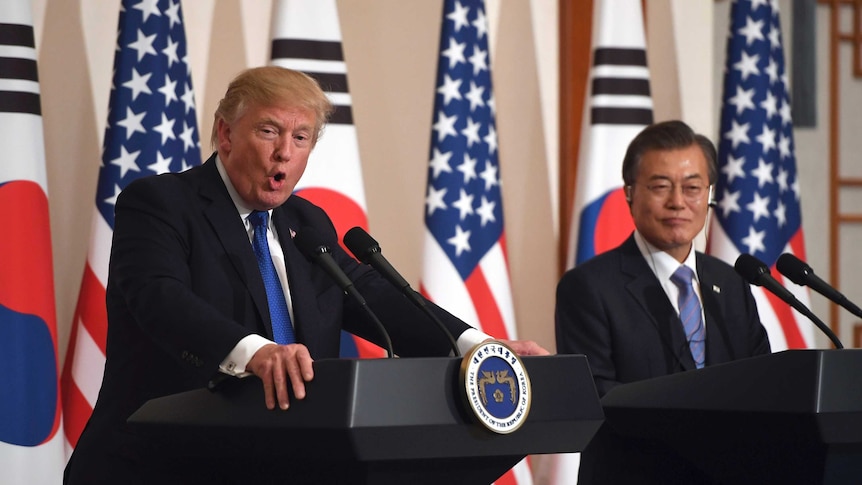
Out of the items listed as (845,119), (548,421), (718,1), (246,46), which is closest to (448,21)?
(246,46)

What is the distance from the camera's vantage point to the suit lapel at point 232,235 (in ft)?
6.84

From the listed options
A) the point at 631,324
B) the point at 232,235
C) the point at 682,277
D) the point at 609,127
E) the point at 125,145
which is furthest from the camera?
the point at 609,127

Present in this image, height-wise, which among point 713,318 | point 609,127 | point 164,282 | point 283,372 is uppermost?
point 609,127

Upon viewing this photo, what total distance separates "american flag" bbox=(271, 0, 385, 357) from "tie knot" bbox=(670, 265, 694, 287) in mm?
1376

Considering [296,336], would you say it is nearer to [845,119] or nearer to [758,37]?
[758,37]

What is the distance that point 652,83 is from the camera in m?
5.16

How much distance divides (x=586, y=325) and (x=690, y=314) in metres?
0.31

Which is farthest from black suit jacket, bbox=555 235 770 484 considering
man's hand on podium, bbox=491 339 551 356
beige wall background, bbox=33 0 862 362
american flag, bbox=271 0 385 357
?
beige wall background, bbox=33 0 862 362

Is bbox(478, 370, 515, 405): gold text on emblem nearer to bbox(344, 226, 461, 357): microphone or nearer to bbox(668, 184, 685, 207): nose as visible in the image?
bbox(344, 226, 461, 357): microphone

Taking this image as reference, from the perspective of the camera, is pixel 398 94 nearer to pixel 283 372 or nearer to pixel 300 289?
pixel 300 289

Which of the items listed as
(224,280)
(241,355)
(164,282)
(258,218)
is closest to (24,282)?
(258,218)

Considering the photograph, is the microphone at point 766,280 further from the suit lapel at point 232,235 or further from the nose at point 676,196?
the suit lapel at point 232,235

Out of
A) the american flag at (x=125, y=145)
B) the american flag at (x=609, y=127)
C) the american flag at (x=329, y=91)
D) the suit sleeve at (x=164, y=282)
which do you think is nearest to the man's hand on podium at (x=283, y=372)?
the suit sleeve at (x=164, y=282)

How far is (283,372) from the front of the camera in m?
1.63
